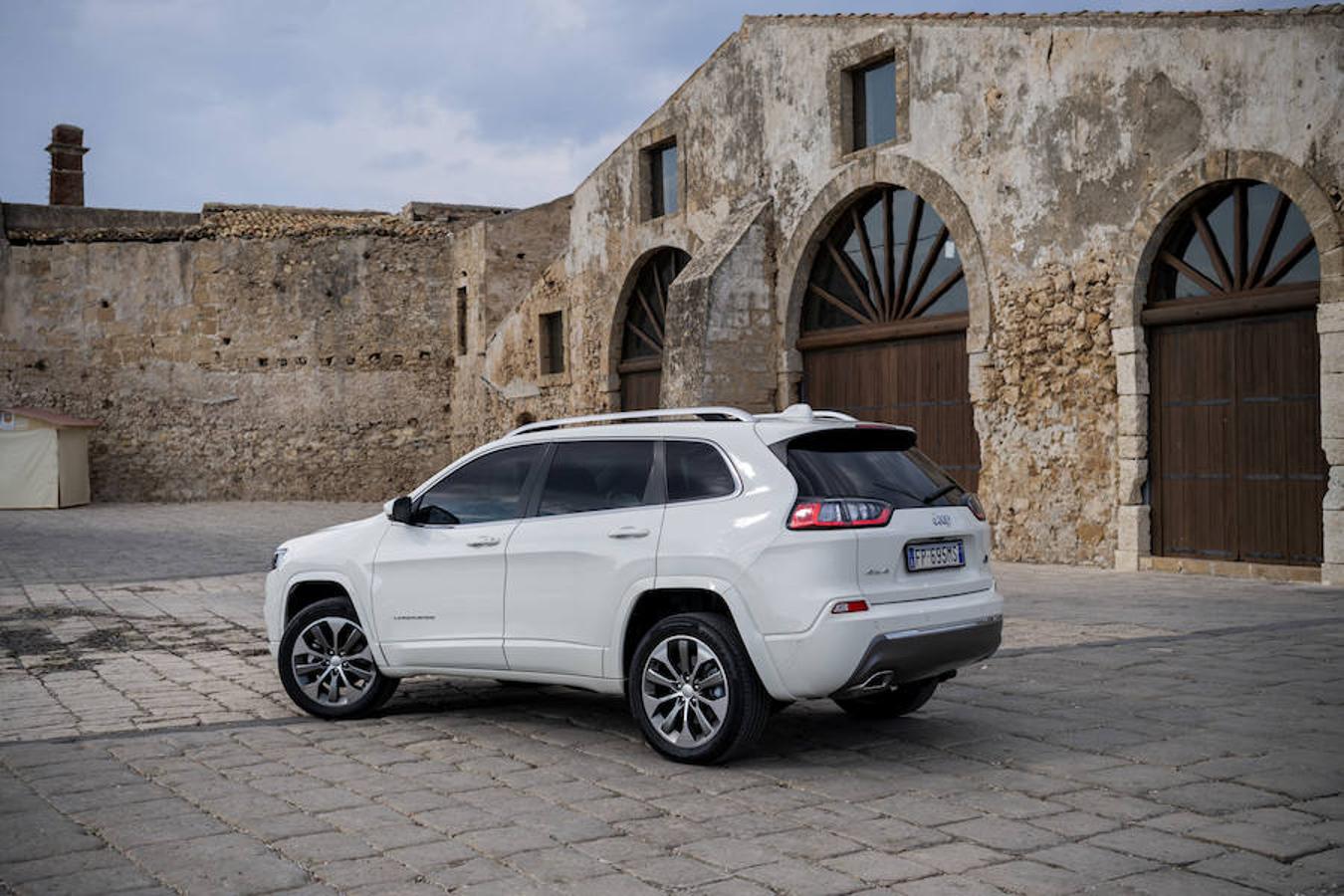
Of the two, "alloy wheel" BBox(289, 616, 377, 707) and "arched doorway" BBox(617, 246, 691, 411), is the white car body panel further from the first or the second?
"arched doorway" BBox(617, 246, 691, 411)

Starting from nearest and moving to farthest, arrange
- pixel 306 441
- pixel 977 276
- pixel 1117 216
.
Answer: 1. pixel 1117 216
2. pixel 977 276
3. pixel 306 441

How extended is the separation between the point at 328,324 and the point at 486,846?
26.6 m

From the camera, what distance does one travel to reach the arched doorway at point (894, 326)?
15.8 meters

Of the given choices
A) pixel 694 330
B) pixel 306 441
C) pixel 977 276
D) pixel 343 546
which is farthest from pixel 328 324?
pixel 343 546

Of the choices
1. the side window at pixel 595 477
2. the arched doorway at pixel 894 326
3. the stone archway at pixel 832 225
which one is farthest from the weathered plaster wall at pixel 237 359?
the side window at pixel 595 477

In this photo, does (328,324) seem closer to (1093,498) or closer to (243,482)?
(243,482)

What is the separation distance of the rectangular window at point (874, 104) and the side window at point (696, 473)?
11.7m

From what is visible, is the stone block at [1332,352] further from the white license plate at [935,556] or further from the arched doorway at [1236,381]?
the white license plate at [935,556]

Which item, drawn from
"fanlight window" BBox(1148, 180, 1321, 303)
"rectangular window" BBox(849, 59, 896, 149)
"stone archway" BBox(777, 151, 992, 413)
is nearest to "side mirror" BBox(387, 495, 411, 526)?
"fanlight window" BBox(1148, 180, 1321, 303)

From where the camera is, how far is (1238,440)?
12.7 meters

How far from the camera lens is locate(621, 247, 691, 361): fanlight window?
21594mm

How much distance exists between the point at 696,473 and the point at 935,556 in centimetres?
111

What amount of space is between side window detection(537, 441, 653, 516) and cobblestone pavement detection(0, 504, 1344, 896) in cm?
111

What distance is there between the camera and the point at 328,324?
2962 cm
